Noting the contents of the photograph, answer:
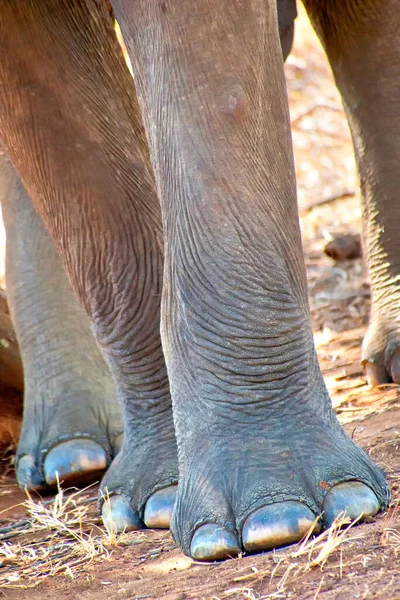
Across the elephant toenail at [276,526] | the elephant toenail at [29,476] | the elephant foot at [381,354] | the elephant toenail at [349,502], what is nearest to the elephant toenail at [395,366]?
the elephant foot at [381,354]

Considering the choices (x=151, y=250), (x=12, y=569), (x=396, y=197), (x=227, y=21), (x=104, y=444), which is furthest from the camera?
(x=396, y=197)

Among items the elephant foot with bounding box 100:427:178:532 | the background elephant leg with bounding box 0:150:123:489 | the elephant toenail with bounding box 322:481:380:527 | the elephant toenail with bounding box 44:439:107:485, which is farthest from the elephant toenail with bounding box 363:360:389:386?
the elephant toenail with bounding box 322:481:380:527

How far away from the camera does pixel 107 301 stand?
2494mm

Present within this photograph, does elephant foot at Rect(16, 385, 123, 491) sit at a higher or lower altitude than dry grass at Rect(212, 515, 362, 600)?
higher

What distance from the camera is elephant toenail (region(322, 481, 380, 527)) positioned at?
1878 mm

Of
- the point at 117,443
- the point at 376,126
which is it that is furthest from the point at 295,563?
the point at 376,126

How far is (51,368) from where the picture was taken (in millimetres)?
3043

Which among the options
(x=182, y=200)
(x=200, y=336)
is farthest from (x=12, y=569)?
(x=182, y=200)

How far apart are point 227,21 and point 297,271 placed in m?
0.48

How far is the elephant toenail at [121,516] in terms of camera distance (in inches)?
90.4

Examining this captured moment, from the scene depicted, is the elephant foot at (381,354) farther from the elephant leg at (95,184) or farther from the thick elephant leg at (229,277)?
the thick elephant leg at (229,277)

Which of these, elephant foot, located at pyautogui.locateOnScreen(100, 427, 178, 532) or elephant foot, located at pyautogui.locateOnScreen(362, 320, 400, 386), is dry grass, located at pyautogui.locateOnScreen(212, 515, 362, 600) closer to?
elephant foot, located at pyautogui.locateOnScreen(100, 427, 178, 532)

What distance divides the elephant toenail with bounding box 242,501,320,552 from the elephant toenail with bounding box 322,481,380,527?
4cm

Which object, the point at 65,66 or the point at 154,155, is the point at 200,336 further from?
the point at 65,66
